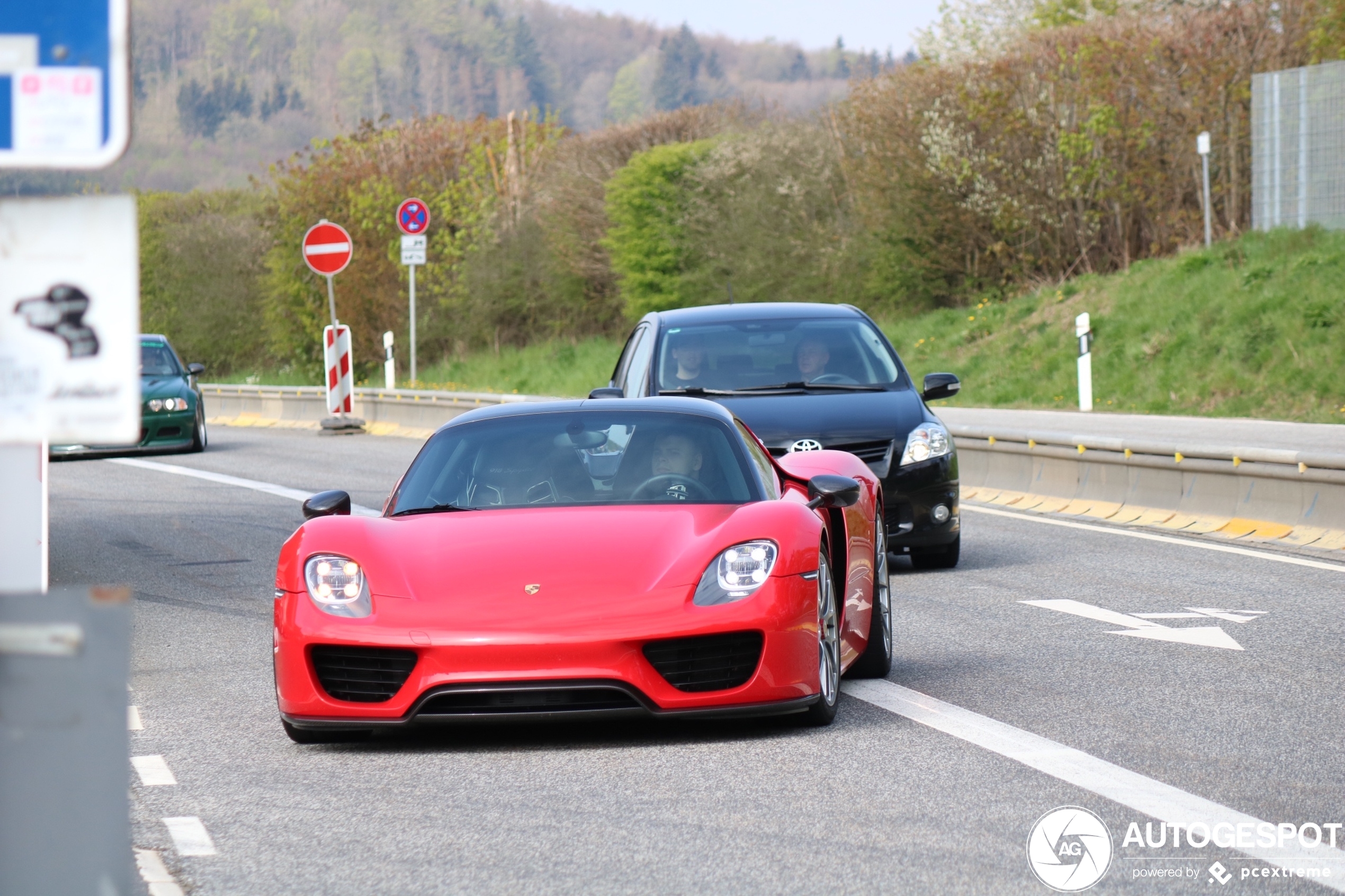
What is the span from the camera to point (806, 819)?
18.5 feet

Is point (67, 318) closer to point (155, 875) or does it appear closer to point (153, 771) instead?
point (155, 875)

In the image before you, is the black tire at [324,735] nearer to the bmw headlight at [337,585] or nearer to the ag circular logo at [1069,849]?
the bmw headlight at [337,585]

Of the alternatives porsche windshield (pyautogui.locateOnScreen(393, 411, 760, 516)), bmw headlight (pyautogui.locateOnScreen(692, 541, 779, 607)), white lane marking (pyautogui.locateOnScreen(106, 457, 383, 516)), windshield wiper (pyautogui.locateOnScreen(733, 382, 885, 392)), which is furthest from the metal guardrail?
bmw headlight (pyautogui.locateOnScreen(692, 541, 779, 607))

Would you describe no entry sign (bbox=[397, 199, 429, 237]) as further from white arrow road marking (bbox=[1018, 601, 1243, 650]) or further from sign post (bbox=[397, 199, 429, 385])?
white arrow road marking (bbox=[1018, 601, 1243, 650])

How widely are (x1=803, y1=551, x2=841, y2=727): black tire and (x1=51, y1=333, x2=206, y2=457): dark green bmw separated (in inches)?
751

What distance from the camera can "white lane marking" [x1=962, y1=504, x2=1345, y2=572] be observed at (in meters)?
12.1

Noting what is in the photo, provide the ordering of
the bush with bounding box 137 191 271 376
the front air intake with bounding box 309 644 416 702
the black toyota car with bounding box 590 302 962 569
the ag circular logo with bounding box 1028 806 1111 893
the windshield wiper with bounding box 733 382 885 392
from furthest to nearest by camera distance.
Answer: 1. the bush with bounding box 137 191 271 376
2. the windshield wiper with bounding box 733 382 885 392
3. the black toyota car with bounding box 590 302 962 569
4. the front air intake with bounding box 309 644 416 702
5. the ag circular logo with bounding box 1028 806 1111 893

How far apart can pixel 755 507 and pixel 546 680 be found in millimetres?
1125

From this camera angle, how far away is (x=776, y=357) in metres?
13.1

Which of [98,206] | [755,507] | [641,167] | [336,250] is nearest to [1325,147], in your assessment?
[336,250]

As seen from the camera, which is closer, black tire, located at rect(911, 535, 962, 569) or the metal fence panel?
black tire, located at rect(911, 535, 962, 569)

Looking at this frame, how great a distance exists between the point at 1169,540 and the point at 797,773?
8054 mm

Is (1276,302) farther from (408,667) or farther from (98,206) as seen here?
(98,206)

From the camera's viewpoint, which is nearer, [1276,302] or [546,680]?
[546,680]
